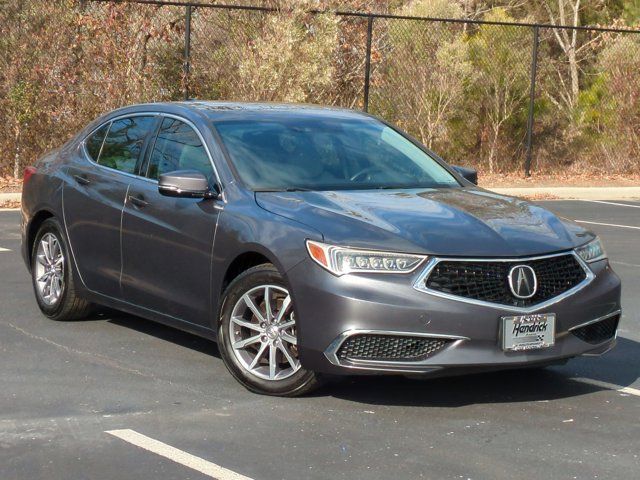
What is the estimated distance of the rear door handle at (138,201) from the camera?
310 inches

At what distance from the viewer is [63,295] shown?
347 inches

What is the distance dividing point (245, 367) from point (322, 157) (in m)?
1.48

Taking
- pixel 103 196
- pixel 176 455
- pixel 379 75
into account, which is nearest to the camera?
pixel 176 455

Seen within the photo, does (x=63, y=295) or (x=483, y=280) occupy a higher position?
(x=483, y=280)

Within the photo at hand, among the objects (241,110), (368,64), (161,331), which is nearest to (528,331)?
(241,110)

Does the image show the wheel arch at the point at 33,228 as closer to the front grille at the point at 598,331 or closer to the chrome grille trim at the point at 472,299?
the chrome grille trim at the point at 472,299

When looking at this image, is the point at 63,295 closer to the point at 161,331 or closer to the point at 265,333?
the point at 161,331

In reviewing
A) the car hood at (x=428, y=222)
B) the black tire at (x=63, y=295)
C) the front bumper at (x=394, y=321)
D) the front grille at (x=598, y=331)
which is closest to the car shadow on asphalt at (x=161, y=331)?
the black tire at (x=63, y=295)

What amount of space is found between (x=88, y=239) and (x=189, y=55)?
42.4ft

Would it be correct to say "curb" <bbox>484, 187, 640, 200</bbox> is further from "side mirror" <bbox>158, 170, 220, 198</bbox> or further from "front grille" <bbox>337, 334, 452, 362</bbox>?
"front grille" <bbox>337, 334, 452, 362</bbox>

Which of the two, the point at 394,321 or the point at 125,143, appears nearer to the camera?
the point at 394,321

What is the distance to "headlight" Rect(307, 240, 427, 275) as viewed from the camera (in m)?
6.42

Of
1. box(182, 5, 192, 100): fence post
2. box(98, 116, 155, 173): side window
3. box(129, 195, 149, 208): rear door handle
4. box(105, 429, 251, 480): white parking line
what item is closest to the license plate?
box(105, 429, 251, 480): white parking line

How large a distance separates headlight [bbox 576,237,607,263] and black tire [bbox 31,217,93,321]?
3446mm
